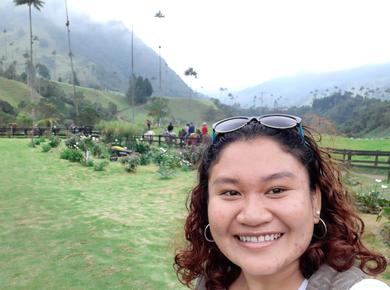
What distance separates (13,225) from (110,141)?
12.4 m

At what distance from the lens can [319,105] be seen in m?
95.5

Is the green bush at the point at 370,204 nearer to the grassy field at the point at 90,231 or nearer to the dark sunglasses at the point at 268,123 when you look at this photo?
the grassy field at the point at 90,231

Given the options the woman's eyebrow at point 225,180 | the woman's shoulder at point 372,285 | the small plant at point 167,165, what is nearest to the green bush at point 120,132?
the small plant at point 167,165

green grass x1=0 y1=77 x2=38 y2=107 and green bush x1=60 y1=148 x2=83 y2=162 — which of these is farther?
green grass x1=0 y1=77 x2=38 y2=107

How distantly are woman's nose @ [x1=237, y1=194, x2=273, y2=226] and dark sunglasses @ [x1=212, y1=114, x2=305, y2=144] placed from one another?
0.26m

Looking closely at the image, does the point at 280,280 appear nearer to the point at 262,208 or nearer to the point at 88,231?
the point at 262,208

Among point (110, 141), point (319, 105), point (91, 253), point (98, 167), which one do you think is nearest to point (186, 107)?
point (319, 105)

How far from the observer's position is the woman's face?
116 centimetres

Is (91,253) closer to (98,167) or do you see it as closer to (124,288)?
(124,288)

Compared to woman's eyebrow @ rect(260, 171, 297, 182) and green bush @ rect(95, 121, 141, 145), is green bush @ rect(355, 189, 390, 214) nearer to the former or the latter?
woman's eyebrow @ rect(260, 171, 297, 182)

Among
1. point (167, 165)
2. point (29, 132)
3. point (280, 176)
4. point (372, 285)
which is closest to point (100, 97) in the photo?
point (29, 132)

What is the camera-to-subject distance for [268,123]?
1307 millimetres

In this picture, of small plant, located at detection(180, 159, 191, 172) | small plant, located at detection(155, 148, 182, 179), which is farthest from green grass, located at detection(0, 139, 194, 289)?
small plant, located at detection(180, 159, 191, 172)

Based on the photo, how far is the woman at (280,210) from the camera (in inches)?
45.8
